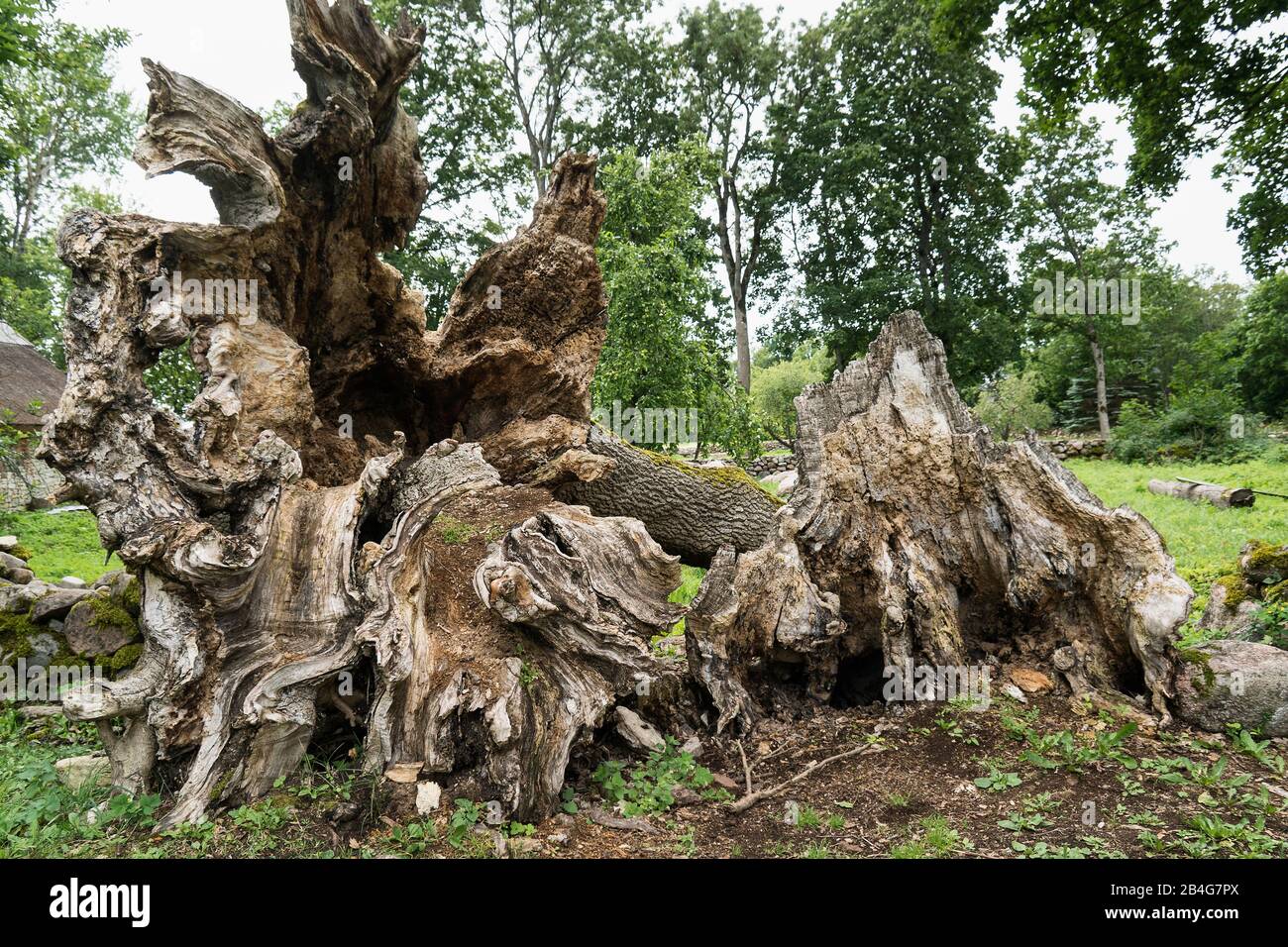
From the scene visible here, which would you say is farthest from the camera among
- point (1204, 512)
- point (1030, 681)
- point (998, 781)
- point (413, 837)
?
point (1204, 512)

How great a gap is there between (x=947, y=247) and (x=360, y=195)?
26.2m

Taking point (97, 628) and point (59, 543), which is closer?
point (97, 628)

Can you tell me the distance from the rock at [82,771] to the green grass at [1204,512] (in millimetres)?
6574

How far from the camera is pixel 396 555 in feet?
14.1

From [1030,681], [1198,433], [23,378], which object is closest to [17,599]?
[1030,681]

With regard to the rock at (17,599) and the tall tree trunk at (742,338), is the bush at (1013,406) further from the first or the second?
the rock at (17,599)

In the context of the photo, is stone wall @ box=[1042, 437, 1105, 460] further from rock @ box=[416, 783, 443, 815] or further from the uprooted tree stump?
rock @ box=[416, 783, 443, 815]

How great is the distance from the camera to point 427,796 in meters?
3.78

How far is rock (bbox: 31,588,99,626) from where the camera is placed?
19.7 feet

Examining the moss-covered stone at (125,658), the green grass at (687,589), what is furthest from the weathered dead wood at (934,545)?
the moss-covered stone at (125,658)

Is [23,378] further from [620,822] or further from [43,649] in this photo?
[620,822]

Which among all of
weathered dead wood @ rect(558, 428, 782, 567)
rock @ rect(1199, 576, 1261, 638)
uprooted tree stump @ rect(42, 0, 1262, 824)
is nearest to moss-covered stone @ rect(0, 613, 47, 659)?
uprooted tree stump @ rect(42, 0, 1262, 824)

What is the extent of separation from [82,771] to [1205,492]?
17.1 meters

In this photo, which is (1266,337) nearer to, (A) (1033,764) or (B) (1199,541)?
(B) (1199,541)
